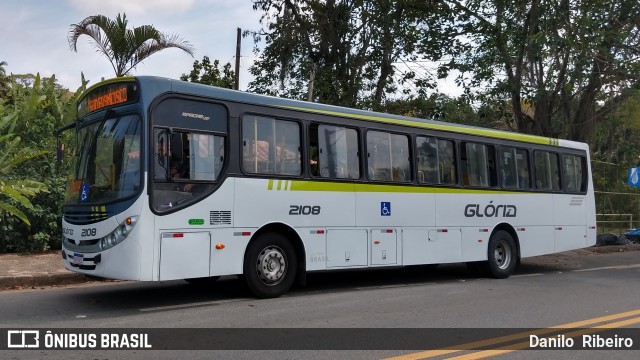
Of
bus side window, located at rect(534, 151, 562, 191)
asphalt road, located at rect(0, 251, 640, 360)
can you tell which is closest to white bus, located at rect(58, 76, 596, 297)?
asphalt road, located at rect(0, 251, 640, 360)

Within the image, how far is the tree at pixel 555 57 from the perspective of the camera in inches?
613

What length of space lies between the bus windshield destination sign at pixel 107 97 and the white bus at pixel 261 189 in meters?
0.03

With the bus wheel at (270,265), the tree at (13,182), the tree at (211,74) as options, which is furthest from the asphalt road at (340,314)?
the tree at (211,74)

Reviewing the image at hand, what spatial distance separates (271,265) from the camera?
9.07m

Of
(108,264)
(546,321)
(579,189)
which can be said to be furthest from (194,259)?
(579,189)

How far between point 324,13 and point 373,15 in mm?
1822

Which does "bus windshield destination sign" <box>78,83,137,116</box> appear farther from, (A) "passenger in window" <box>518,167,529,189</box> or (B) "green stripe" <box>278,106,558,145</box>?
(A) "passenger in window" <box>518,167,529,189</box>

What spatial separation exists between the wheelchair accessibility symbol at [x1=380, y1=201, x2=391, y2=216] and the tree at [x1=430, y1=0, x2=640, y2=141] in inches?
301

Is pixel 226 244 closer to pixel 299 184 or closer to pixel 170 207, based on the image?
pixel 170 207

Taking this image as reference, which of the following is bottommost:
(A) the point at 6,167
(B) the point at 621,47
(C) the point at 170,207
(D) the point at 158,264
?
(D) the point at 158,264

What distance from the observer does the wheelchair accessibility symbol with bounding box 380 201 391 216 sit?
34.8ft

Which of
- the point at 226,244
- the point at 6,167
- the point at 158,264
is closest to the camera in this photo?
the point at 158,264

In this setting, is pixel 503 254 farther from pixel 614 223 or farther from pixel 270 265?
pixel 614 223

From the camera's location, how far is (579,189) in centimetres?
1511
